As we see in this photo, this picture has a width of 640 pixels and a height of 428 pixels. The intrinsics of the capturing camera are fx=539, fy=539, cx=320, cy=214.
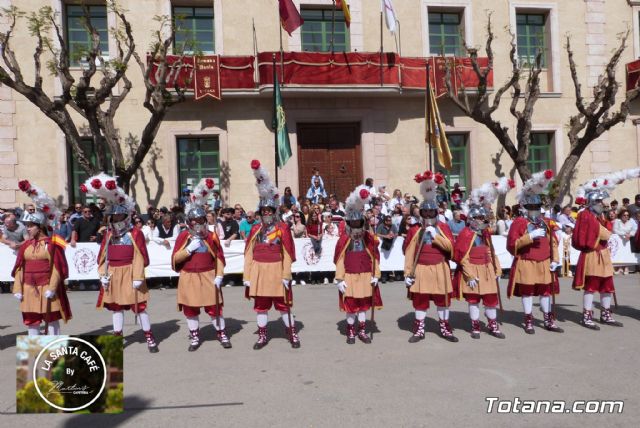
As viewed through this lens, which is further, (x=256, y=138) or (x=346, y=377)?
(x=256, y=138)

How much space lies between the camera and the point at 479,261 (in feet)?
24.6

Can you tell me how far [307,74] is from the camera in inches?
655

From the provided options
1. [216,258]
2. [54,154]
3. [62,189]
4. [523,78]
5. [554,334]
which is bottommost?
[554,334]

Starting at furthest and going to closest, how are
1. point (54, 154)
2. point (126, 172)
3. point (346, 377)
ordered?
point (54, 154), point (126, 172), point (346, 377)

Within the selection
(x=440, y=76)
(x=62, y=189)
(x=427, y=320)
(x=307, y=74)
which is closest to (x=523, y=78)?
(x=440, y=76)

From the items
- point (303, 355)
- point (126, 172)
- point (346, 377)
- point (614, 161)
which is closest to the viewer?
point (346, 377)

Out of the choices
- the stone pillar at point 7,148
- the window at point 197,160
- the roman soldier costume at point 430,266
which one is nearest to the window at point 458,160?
the window at point 197,160

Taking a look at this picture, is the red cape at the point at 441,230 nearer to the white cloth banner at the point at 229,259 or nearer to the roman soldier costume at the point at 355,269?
the roman soldier costume at the point at 355,269

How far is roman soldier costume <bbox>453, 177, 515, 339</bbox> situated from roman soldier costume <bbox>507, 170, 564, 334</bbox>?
0.35 meters

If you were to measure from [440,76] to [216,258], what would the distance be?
40.7ft

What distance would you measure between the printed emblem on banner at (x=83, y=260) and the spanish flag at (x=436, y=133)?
9667 millimetres

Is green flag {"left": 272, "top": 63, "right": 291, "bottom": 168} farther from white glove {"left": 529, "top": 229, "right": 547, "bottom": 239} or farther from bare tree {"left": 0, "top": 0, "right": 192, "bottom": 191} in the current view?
white glove {"left": 529, "top": 229, "right": 547, "bottom": 239}

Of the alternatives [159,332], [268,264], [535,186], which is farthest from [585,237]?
[159,332]

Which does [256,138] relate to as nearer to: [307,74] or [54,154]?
[307,74]
